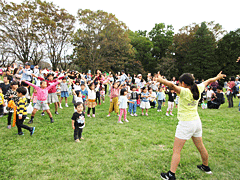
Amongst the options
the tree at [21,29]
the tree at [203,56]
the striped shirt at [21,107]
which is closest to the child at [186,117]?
the striped shirt at [21,107]

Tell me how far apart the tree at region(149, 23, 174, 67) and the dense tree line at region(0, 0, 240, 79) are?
343 centimetres

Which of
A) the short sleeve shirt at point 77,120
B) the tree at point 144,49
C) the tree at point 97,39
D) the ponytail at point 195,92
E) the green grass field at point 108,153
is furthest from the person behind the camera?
the tree at point 144,49

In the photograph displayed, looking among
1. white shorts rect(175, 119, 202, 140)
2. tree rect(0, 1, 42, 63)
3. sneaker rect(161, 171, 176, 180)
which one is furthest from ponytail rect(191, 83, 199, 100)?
tree rect(0, 1, 42, 63)

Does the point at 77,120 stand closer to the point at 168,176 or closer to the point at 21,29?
the point at 168,176

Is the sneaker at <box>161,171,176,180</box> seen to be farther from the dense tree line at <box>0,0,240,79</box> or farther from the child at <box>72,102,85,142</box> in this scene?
the dense tree line at <box>0,0,240,79</box>

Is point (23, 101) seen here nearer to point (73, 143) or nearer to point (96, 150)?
point (73, 143)

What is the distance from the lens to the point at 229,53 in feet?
114

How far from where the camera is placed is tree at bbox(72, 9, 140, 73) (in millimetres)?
29359

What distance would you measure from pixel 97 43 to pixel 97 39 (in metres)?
0.79

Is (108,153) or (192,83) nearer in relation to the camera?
(192,83)

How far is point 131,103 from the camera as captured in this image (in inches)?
334

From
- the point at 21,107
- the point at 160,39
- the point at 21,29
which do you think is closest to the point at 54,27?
the point at 21,29

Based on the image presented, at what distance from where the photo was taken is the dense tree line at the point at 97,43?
79.3ft

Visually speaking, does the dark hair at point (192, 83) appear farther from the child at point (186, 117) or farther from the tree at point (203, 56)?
the tree at point (203, 56)
